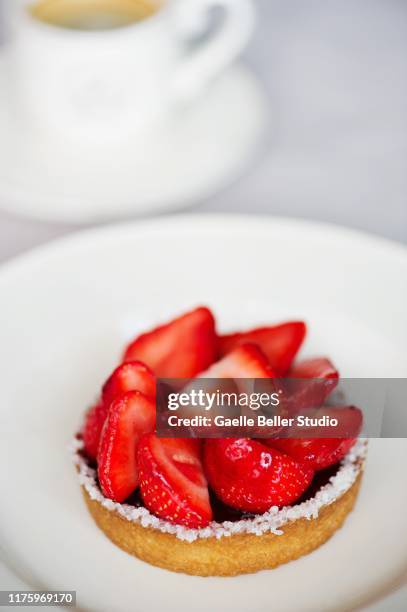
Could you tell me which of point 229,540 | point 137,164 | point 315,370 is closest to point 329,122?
point 137,164

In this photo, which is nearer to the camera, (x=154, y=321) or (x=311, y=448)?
(x=311, y=448)

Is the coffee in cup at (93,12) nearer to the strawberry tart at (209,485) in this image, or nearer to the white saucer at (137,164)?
the white saucer at (137,164)

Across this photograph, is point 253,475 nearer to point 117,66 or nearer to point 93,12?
point 117,66

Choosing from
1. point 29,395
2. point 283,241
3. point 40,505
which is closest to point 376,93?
point 283,241

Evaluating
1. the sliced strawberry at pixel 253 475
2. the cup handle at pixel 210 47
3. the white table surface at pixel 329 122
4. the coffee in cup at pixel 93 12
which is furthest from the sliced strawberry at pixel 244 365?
the coffee in cup at pixel 93 12

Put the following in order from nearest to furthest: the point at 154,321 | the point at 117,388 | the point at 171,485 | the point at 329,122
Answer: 1. the point at 171,485
2. the point at 117,388
3. the point at 154,321
4. the point at 329,122

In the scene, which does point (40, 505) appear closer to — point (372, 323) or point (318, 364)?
point (318, 364)

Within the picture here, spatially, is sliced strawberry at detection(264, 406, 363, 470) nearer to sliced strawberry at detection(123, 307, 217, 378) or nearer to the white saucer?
sliced strawberry at detection(123, 307, 217, 378)
